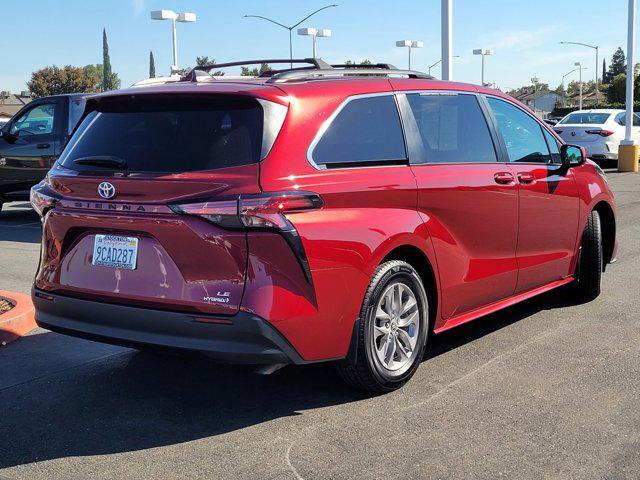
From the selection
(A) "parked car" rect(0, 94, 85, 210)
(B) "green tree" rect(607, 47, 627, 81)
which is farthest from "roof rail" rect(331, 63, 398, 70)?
(B) "green tree" rect(607, 47, 627, 81)

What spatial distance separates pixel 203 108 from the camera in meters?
4.23

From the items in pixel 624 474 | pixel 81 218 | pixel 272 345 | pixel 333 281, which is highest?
pixel 81 218

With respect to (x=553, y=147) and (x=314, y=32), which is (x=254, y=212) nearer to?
(x=553, y=147)

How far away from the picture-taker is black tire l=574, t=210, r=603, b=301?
21.9ft

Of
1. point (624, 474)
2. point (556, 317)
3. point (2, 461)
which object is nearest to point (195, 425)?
point (2, 461)

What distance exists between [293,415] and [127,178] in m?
1.50

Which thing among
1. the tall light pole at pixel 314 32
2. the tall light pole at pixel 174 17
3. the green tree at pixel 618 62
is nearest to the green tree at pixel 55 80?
the tall light pole at pixel 314 32

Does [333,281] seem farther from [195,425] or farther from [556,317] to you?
[556,317]

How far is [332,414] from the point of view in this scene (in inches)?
173

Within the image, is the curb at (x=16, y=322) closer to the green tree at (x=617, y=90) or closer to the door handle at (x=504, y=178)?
the door handle at (x=504, y=178)

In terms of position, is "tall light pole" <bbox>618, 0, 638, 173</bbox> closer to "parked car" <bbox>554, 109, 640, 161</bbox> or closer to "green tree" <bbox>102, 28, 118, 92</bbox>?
"parked car" <bbox>554, 109, 640, 161</bbox>

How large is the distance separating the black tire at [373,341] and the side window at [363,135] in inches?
24.4

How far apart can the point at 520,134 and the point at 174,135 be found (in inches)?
111

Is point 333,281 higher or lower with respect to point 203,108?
lower
